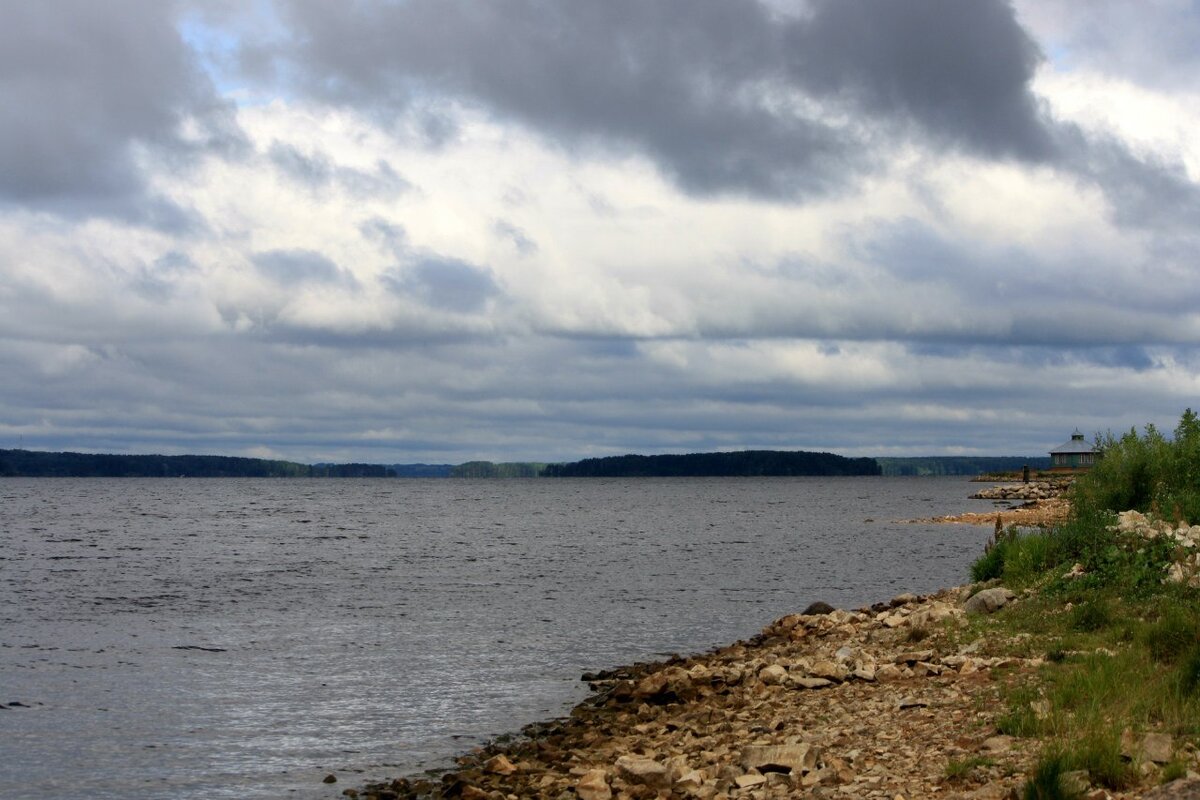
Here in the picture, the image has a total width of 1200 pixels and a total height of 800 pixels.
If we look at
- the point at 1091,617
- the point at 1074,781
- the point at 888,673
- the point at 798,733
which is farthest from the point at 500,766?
the point at 1091,617

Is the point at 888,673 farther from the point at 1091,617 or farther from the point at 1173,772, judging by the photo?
the point at 1173,772

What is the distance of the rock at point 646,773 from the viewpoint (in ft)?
43.9

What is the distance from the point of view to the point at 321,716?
20.8 meters

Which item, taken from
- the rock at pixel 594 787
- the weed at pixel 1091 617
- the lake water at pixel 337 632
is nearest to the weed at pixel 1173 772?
the rock at pixel 594 787

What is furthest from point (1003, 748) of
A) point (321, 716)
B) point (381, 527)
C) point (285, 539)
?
point (381, 527)

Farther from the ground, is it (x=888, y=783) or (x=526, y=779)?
(x=888, y=783)

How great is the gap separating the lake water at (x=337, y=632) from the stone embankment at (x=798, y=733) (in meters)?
2.06

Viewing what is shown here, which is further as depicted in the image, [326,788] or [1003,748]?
[326,788]

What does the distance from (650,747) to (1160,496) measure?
23517mm

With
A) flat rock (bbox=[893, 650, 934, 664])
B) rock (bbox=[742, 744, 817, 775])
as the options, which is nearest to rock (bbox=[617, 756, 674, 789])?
rock (bbox=[742, 744, 817, 775])

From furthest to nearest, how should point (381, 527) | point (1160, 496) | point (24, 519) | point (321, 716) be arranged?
point (24, 519) → point (381, 527) → point (1160, 496) → point (321, 716)

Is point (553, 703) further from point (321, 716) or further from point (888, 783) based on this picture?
point (888, 783)

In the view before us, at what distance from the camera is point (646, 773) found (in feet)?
44.4

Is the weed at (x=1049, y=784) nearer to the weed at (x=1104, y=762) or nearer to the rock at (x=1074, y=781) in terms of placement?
the rock at (x=1074, y=781)
